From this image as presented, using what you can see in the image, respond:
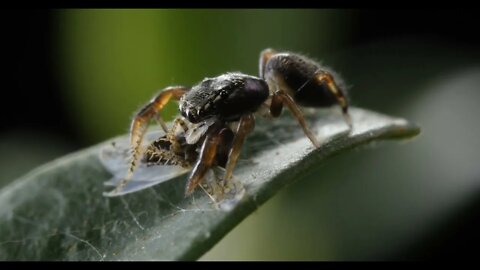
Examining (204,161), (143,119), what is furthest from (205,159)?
(143,119)

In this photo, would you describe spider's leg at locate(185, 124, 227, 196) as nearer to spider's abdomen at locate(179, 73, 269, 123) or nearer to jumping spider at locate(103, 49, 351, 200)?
jumping spider at locate(103, 49, 351, 200)

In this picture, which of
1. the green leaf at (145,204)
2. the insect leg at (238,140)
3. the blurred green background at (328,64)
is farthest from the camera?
the blurred green background at (328,64)

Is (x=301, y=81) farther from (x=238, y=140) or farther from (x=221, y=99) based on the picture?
(x=238, y=140)

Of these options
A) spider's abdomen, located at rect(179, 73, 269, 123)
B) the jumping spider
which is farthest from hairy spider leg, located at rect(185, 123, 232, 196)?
spider's abdomen, located at rect(179, 73, 269, 123)

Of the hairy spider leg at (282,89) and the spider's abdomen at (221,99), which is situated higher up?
the spider's abdomen at (221,99)

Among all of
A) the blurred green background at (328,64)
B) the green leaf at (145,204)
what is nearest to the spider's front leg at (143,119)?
the green leaf at (145,204)

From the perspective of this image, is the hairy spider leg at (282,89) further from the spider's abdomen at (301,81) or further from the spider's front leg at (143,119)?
the spider's front leg at (143,119)

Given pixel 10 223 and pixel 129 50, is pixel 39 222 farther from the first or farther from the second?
pixel 129 50
